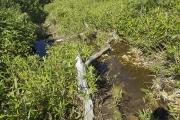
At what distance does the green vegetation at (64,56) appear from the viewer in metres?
3.61

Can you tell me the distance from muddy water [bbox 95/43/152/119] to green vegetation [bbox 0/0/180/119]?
2.13 feet

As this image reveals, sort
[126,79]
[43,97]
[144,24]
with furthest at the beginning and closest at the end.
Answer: [144,24], [126,79], [43,97]

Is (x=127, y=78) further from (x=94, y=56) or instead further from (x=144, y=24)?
(x=144, y=24)

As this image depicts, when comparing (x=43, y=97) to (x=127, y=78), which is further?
(x=127, y=78)

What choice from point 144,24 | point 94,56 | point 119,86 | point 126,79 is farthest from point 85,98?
point 144,24

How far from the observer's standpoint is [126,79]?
641cm

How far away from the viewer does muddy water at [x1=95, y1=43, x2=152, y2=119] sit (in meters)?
4.97

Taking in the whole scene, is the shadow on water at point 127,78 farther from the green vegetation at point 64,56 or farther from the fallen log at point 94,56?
the green vegetation at point 64,56

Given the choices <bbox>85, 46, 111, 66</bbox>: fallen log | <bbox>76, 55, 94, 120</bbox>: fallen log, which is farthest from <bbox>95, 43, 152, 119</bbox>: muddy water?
<bbox>76, 55, 94, 120</bbox>: fallen log

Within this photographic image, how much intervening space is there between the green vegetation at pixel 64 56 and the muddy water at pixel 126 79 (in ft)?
2.13

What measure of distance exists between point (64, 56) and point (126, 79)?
2.55 meters

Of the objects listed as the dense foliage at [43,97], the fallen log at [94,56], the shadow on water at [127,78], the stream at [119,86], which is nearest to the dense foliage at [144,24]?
the shadow on water at [127,78]

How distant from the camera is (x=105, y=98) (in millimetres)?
5238

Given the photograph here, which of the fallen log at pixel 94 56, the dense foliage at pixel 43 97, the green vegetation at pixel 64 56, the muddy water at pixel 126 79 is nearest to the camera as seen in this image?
the dense foliage at pixel 43 97
